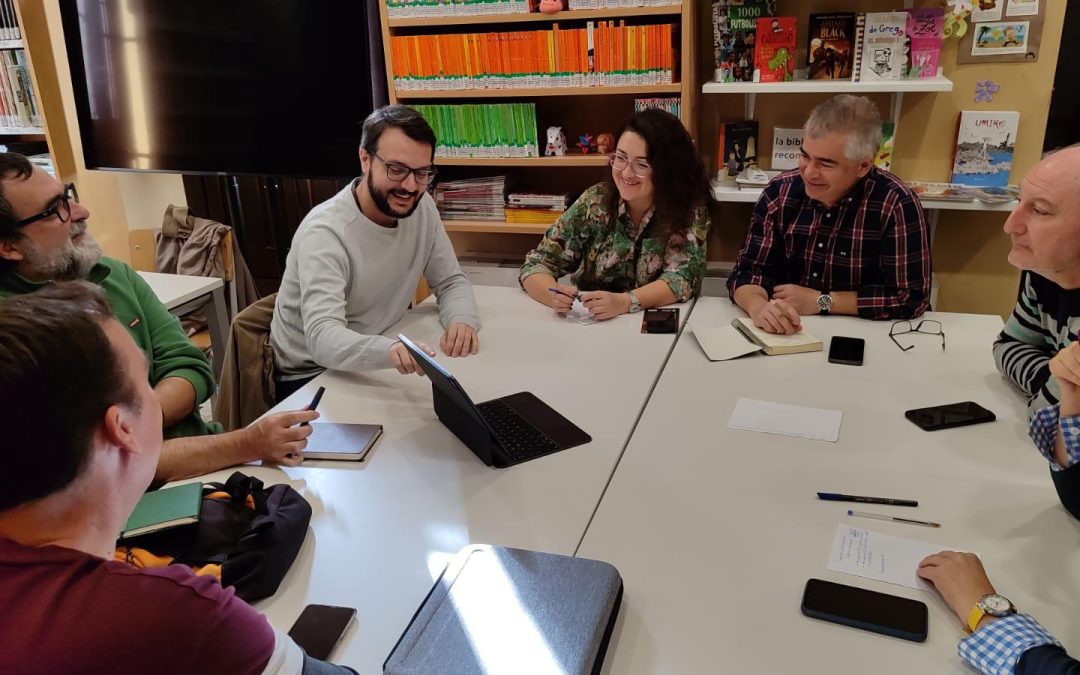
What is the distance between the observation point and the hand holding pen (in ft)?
7.24

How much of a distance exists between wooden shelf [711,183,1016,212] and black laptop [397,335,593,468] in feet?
4.45

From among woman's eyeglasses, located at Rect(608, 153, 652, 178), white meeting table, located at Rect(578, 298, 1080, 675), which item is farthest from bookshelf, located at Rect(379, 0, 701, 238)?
white meeting table, located at Rect(578, 298, 1080, 675)

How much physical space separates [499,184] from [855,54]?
1.56 m

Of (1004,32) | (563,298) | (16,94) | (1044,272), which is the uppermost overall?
(1004,32)

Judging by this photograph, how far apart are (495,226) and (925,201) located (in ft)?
5.87

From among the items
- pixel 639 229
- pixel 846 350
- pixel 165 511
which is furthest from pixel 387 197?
pixel 846 350

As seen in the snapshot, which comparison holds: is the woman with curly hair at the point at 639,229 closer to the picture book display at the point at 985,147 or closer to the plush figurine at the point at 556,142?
the plush figurine at the point at 556,142

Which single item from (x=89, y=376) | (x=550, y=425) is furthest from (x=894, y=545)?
(x=89, y=376)

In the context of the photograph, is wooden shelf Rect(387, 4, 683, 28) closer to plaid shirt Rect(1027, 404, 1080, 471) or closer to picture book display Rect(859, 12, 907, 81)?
picture book display Rect(859, 12, 907, 81)

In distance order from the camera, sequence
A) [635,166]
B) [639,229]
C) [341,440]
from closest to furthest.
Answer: [341,440] → [635,166] → [639,229]

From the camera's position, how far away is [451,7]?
124 inches

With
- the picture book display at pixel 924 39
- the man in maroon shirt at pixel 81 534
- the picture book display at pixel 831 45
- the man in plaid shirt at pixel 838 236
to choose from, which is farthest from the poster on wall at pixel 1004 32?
the man in maroon shirt at pixel 81 534

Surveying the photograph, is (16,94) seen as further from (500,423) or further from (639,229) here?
(500,423)

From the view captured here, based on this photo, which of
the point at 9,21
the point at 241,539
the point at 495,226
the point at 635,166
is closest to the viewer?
the point at 241,539
